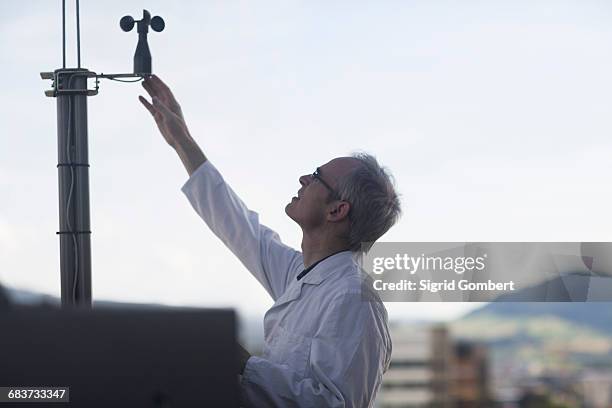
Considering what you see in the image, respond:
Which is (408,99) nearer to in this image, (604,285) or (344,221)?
(344,221)

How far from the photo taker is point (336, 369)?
1.97 m

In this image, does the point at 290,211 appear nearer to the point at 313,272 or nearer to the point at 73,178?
the point at 313,272

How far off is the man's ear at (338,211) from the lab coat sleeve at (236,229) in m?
0.34

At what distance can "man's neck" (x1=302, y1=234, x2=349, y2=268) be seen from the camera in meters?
2.45

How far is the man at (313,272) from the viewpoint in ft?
6.40

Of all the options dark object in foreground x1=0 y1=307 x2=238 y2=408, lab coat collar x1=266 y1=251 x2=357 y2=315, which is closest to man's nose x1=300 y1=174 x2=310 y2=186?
lab coat collar x1=266 y1=251 x2=357 y2=315

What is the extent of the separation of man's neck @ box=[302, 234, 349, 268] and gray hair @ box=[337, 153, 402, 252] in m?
0.04

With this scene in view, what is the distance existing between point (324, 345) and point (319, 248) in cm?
49

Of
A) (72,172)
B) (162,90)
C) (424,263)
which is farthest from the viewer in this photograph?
(72,172)

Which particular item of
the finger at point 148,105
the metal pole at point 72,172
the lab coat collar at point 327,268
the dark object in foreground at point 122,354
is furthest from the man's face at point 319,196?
the dark object in foreground at point 122,354

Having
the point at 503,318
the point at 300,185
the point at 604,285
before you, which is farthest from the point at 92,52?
the point at 503,318

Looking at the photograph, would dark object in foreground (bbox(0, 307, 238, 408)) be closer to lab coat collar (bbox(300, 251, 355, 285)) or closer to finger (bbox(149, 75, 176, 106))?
lab coat collar (bbox(300, 251, 355, 285))

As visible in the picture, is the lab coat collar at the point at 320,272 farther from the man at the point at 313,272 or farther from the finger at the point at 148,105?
the finger at the point at 148,105

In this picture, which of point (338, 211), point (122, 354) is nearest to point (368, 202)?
point (338, 211)
